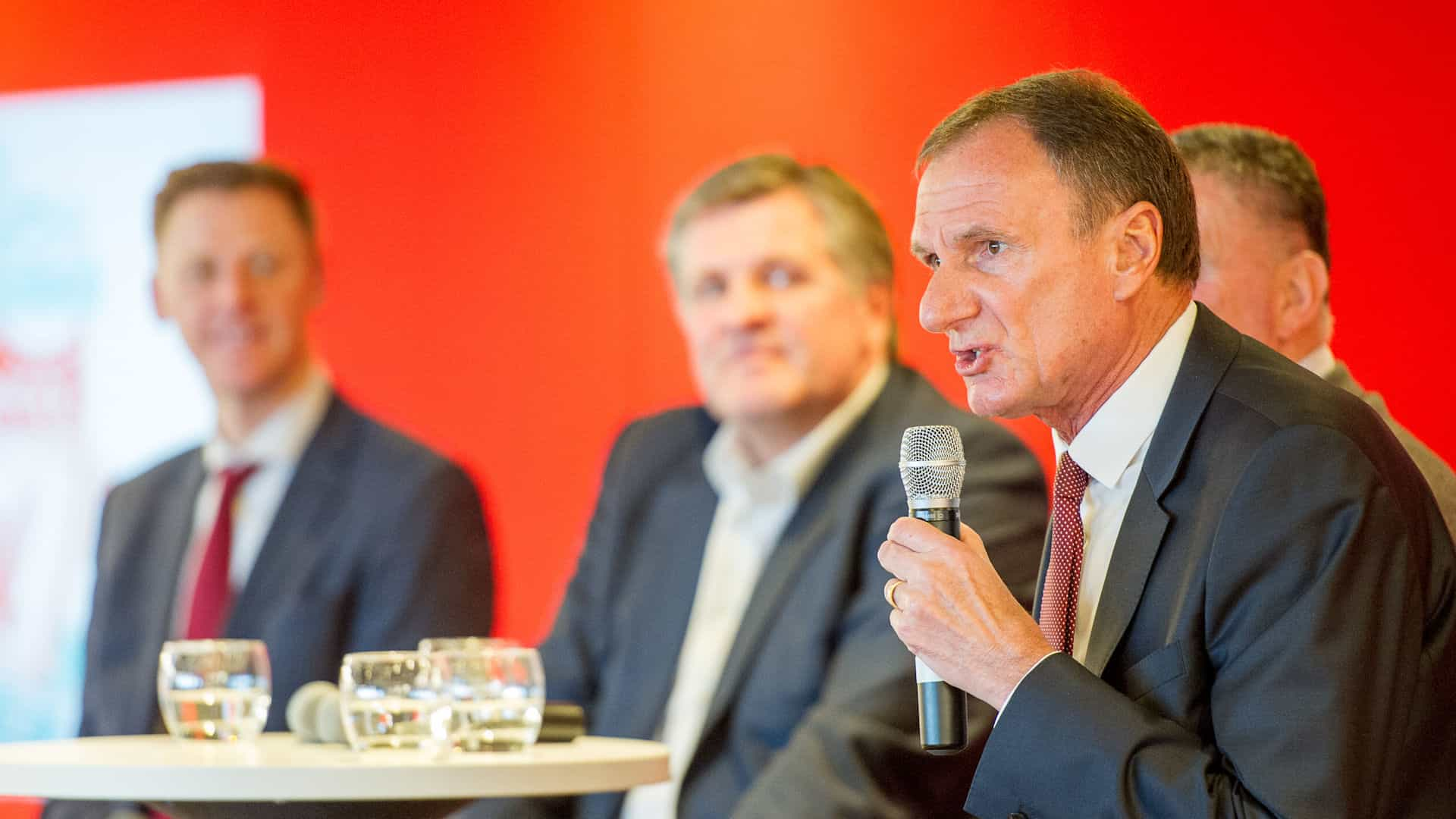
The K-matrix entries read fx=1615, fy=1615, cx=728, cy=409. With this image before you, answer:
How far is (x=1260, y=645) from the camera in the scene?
59.5 inches

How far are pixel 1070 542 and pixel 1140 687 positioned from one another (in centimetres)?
23

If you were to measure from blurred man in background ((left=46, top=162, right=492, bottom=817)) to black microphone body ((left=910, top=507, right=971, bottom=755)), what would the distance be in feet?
8.95

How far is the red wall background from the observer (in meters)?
3.72

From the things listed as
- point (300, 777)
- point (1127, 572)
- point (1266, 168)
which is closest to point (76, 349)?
point (300, 777)

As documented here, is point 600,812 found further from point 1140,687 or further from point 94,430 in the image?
point 94,430

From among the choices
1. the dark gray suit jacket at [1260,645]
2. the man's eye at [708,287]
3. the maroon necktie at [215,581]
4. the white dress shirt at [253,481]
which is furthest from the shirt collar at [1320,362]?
the maroon necktie at [215,581]

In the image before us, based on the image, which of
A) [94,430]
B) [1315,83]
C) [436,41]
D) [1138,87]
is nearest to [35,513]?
[94,430]

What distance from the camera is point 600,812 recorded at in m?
3.44

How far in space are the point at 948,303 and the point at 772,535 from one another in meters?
1.85

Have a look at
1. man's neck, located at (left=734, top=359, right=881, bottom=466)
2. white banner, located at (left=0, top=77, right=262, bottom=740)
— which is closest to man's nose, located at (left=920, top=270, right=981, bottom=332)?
man's neck, located at (left=734, top=359, right=881, bottom=466)

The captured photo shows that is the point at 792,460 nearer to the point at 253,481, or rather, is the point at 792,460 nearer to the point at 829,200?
the point at 829,200

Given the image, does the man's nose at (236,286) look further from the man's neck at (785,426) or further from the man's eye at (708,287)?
the man's neck at (785,426)

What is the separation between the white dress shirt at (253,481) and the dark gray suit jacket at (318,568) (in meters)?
0.03

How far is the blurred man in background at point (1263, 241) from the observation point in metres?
2.53
